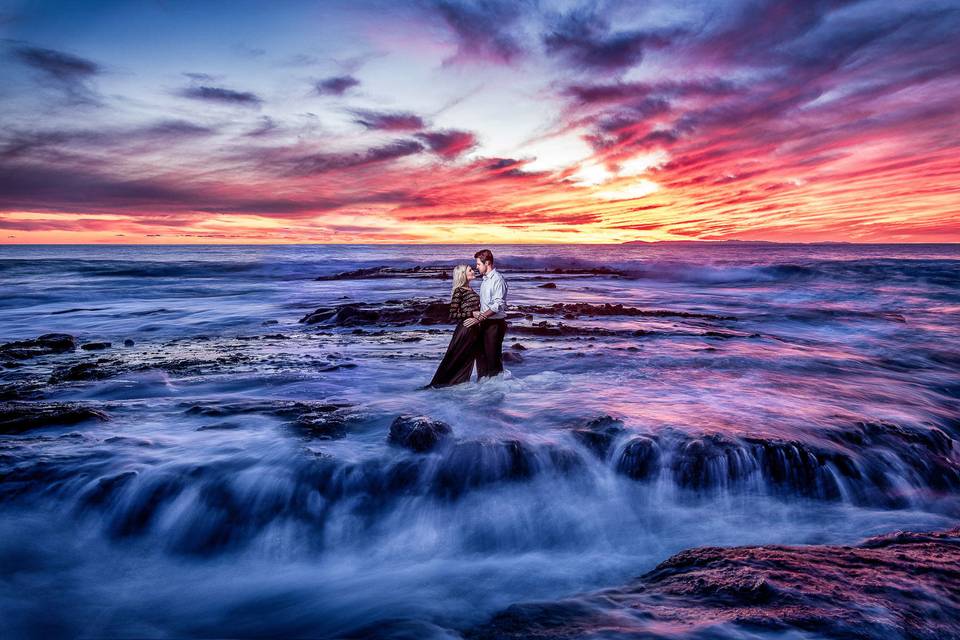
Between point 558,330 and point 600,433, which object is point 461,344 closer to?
point 600,433

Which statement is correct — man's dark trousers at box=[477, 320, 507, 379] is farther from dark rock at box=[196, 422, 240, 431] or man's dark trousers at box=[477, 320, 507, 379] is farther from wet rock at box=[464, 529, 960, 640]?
wet rock at box=[464, 529, 960, 640]

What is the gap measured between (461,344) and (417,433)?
7.18 ft

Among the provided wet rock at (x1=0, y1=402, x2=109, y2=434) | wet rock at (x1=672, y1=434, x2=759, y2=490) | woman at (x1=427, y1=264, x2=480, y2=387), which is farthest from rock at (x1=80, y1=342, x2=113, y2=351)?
wet rock at (x1=672, y1=434, x2=759, y2=490)

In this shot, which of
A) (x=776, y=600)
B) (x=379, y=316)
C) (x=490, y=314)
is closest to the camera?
(x=776, y=600)

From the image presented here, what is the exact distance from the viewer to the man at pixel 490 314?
7379mm

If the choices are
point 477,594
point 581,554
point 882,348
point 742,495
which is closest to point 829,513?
point 742,495

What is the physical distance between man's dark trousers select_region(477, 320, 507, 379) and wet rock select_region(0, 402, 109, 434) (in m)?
5.35

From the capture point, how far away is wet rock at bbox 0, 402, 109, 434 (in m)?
6.59

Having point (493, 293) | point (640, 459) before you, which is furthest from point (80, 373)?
point (640, 459)

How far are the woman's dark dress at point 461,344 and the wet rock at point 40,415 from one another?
15.7 feet

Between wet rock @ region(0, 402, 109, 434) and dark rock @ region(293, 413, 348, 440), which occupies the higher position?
wet rock @ region(0, 402, 109, 434)

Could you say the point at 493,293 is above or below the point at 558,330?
above

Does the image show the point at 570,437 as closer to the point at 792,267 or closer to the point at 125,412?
the point at 125,412

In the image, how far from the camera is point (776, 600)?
10.1 ft
